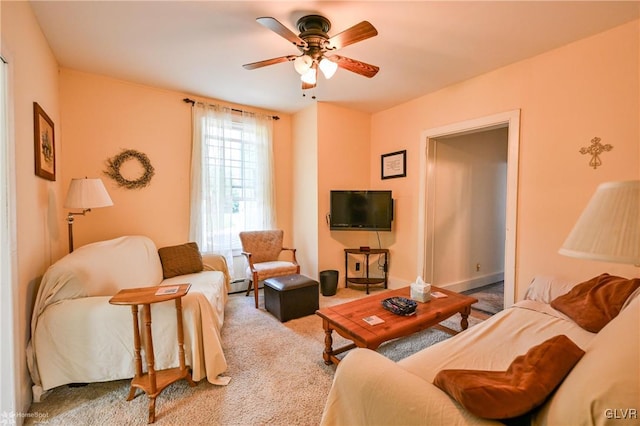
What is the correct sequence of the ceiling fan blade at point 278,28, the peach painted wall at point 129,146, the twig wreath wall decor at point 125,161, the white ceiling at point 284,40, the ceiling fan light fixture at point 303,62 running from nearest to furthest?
the ceiling fan blade at point 278,28
the white ceiling at point 284,40
the ceiling fan light fixture at point 303,62
the peach painted wall at point 129,146
the twig wreath wall decor at point 125,161

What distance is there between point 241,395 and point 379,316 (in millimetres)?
1091

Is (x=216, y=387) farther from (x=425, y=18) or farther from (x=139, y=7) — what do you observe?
(x=425, y=18)

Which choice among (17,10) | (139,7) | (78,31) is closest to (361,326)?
(139,7)

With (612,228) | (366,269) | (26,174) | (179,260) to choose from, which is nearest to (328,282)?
(366,269)

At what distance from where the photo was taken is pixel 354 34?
71.5 inches

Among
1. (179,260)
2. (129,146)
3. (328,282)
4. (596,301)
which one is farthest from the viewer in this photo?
(328,282)

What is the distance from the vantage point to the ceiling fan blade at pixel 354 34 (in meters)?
1.72

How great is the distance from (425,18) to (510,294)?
269cm

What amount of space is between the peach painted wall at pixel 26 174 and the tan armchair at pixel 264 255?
73.4 inches

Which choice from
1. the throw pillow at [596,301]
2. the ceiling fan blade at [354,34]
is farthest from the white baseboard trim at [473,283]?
the ceiling fan blade at [354,34]

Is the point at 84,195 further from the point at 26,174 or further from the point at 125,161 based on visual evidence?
the point at 125,161

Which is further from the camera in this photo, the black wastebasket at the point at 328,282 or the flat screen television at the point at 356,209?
the flat screen television at the point at 356,209

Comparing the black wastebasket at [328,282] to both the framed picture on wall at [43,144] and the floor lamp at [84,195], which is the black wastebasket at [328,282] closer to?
the floor lamp at [84,195]

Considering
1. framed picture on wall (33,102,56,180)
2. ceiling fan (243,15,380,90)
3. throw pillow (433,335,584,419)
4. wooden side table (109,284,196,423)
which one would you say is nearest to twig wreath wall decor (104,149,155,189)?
framed picture on wall (33,102,56,180)
